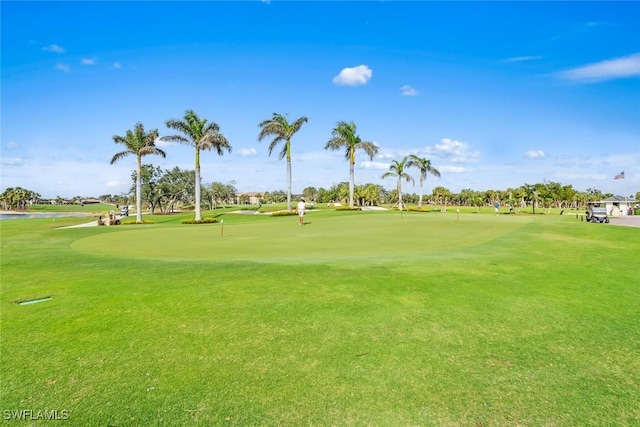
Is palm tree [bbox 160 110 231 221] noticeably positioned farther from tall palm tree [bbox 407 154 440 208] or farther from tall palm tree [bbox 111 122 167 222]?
tall palm tree [bbox 407 154 440 208]

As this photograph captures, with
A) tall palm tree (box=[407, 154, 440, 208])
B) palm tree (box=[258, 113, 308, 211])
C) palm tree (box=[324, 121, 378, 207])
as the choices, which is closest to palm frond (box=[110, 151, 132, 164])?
palm tree (box=[258, 113, 308, 211])

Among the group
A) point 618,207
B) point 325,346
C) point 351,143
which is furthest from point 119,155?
point 618,207

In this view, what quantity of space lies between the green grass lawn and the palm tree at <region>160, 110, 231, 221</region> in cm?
3373

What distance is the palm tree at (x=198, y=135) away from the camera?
Result: 41594 mm

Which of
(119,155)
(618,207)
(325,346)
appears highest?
(119,155)

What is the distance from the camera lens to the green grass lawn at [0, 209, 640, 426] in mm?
3818

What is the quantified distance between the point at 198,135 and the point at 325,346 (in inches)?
1629

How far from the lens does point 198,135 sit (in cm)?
4231

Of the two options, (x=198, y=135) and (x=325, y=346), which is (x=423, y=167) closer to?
(x=198, y=135)

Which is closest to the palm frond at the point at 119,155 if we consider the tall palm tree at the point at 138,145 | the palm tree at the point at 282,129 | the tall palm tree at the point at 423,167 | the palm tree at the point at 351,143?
the tall palm tree at the point at 138,145

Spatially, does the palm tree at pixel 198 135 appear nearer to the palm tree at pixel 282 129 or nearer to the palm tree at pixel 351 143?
the palm tree at pixel 282 129

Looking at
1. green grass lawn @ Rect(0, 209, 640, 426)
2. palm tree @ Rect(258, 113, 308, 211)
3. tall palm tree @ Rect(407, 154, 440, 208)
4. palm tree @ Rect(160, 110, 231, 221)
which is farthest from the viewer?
tall palm tree @ Rect(407, 154, 440, 208)

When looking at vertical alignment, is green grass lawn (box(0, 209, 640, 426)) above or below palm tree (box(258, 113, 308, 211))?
below

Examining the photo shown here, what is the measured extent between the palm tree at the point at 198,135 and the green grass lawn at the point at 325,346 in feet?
111
